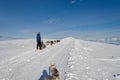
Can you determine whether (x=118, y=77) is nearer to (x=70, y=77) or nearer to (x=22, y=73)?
(x=70, y=77)

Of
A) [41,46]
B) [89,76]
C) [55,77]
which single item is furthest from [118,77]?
[41,46]

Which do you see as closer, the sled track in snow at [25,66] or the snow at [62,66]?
the snow at [62,66]

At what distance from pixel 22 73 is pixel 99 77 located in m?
3.76

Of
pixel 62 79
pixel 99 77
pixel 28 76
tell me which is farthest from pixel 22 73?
pixel 99 77

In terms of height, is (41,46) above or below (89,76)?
above

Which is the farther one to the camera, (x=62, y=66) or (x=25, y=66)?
(x=25, y=66)

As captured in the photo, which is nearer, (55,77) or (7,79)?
(55,77)

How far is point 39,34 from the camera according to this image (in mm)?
17750

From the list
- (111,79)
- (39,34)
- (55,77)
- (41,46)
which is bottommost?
(111,79)

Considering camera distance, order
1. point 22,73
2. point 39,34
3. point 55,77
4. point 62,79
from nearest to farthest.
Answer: point 55,77 → point 62,79 → point 22,73 → point 39,34

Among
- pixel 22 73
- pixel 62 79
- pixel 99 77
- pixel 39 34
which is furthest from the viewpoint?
pixel 39 34

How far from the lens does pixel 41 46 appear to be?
58.9 ft

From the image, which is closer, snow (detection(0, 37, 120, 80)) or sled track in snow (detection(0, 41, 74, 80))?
snow (detection(0, 37, 120, 80))

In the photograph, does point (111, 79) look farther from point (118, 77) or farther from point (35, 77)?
point (35, 77)
